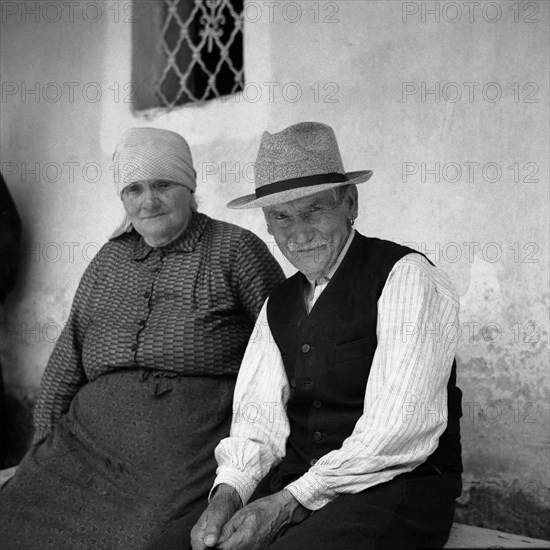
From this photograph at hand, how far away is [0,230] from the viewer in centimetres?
465

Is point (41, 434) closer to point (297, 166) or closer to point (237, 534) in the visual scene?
point (237, 534)

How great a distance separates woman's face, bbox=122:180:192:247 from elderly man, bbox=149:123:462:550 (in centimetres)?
45

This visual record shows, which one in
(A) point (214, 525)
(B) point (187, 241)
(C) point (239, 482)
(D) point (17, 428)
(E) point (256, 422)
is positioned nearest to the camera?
(A) point (214, 525)

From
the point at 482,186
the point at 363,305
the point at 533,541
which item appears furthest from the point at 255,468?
the point at 482,186

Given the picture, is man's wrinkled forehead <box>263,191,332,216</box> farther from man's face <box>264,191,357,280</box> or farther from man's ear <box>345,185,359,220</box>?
man's ear <box>345,185,359,220</box>

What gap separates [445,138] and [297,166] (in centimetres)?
128

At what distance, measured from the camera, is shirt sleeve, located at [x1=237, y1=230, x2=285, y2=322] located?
290cm

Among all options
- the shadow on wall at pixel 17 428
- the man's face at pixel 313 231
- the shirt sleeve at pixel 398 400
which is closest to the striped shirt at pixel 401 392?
the shirt sleeve at pixel 398 400

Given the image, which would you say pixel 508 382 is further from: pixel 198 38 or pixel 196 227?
pixel 198 38

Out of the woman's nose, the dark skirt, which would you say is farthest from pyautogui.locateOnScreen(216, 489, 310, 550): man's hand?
the woman's nose

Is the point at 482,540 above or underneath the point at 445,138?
underneath

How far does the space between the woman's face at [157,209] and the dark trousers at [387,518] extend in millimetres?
1202

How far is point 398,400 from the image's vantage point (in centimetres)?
208

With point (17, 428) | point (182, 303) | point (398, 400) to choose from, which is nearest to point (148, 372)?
point (182, 303)
